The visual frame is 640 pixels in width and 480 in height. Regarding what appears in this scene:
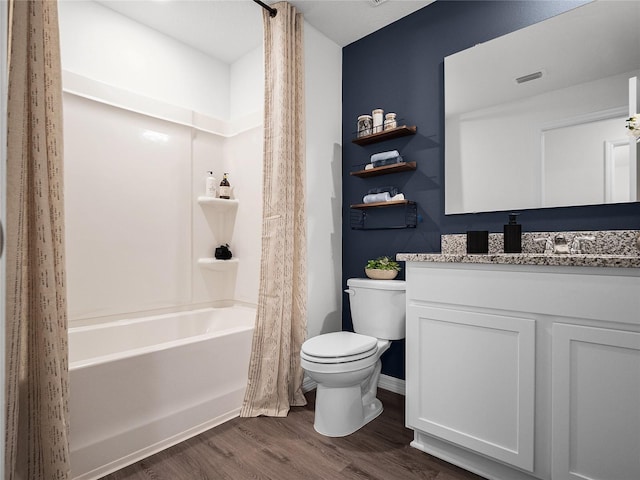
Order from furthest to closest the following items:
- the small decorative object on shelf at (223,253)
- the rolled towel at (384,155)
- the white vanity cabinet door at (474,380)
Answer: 1. the small decorative object on shelf at (223,253)
2. the rolled towel at (384,155)
3. the white vanity cabinet door at (474,380)

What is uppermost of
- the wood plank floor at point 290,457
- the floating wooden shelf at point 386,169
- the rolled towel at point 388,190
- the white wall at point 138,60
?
the white wall at point 138,60

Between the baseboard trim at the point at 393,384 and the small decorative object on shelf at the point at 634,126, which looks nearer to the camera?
the small decorative object on shelf at the point at 634,126

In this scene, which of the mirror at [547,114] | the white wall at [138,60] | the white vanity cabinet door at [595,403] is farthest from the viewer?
the white wall at [138,60]

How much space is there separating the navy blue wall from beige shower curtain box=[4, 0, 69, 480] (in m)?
1.86

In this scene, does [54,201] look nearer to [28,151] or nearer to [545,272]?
[28,151]

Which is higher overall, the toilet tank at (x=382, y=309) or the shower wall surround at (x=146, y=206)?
the shower wall surround at (x=146, y=206)

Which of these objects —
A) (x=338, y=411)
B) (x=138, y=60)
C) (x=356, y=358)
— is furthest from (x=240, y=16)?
(x=338, y=411)

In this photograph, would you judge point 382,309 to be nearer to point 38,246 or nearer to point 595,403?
point 595,403

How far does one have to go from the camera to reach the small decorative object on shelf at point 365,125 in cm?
254

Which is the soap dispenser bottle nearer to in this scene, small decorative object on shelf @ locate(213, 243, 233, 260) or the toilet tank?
the toilet tank

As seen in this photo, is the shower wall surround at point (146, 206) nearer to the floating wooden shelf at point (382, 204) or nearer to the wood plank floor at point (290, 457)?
the floating wooden shelf at point (382, 204)

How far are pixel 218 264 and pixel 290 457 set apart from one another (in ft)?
5.26

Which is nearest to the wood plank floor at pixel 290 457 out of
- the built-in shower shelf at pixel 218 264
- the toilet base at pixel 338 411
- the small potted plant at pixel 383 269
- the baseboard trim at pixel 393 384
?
the toilet base at pixel 338 411

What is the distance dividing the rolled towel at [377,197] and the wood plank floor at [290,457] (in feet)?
4.54
